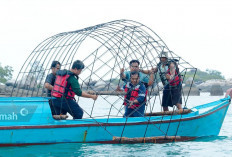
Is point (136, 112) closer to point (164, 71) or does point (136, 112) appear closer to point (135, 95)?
point (135, 95)

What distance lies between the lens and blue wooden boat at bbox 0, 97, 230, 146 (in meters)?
9.59

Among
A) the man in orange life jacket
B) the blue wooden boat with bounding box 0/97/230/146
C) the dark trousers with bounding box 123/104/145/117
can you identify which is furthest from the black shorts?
the dark trousers with bounding box 123/104/145/117

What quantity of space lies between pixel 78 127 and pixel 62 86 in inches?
40.0

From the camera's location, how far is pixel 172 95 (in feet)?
38.0

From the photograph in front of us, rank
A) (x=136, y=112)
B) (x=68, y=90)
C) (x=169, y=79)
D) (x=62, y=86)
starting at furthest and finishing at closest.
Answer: (x=169, y=79)
(x=136, y=112)
(x=68, y=90)
(x=62, y=86)

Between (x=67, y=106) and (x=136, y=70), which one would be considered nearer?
(x=67, y=106)

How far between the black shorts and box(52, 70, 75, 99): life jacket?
280 cm

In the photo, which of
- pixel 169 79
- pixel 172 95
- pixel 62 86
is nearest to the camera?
pixel 62 86

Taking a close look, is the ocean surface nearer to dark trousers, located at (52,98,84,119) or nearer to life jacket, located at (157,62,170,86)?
dark trousers, located at (52,98,84,119)

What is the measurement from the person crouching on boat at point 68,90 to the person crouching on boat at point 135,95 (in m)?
1.20

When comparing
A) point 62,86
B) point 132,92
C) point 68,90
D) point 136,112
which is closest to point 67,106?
point 68,90

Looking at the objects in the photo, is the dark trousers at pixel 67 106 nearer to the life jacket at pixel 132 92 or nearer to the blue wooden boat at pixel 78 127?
the blue wooden boat at pixel 78 127

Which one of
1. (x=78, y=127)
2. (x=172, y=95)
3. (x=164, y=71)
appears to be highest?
(x=164, y=71)

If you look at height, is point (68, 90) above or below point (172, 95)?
below
